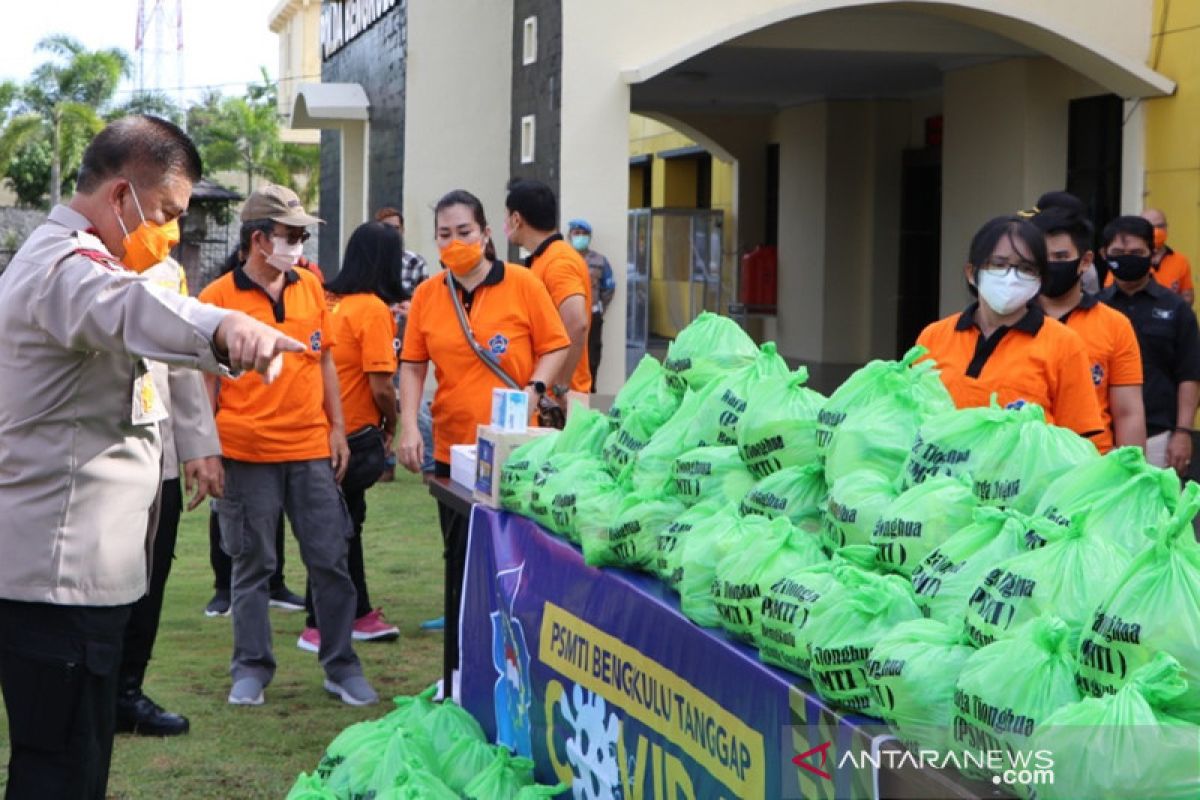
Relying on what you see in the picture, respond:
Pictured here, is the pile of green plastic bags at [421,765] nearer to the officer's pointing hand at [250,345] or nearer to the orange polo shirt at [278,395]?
the officer's pointing hand at [250,345]

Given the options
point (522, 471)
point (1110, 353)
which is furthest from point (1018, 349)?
point (522, 471)

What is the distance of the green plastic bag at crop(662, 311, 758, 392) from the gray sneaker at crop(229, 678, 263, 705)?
273 cm


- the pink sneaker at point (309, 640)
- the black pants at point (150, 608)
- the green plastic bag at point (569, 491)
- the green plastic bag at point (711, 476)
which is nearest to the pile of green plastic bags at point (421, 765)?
the green plastic bag at point (569, 491)

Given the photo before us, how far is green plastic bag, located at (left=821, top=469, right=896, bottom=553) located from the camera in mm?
3209

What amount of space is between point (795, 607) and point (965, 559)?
315 mm

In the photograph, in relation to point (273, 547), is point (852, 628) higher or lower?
higher

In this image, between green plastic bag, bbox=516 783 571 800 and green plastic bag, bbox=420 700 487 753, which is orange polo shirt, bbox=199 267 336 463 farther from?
green plastic bag, bbox=516 783 571 800

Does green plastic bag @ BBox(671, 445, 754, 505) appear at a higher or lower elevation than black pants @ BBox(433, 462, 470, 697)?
higher

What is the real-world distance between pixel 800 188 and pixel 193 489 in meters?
A: 19.2

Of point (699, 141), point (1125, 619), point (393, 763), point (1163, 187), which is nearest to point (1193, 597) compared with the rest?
point (1125, 619)

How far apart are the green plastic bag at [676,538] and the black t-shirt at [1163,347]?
13.5ft

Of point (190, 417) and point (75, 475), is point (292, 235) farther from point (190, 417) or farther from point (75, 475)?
point (75, 475)

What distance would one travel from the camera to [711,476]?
3.85m

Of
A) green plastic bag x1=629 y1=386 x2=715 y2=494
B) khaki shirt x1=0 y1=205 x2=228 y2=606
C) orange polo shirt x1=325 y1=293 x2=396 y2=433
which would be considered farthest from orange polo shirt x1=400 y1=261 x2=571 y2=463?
khaki shirt x1=0 y1=205 x2=228 y2=606
